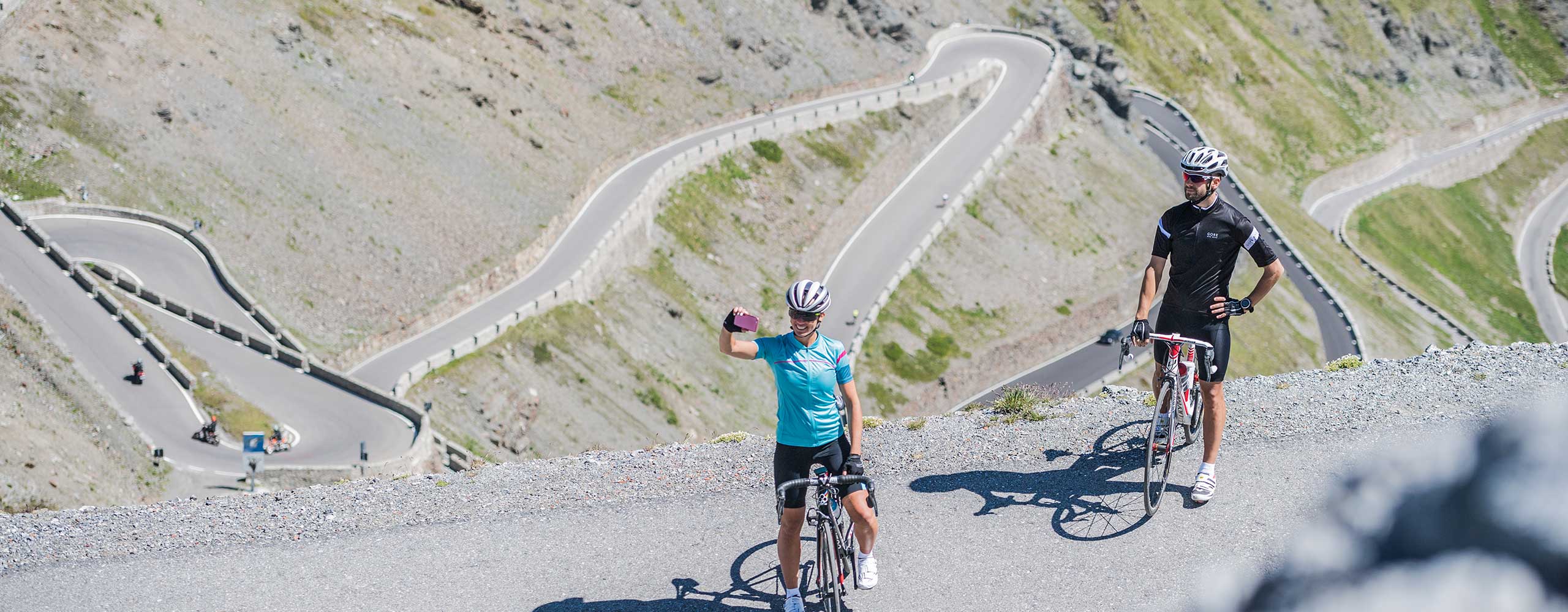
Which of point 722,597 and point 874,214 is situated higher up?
point 874,214

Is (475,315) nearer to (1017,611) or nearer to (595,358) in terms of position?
(595,358)

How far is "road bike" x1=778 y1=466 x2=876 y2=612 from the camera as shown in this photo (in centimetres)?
858

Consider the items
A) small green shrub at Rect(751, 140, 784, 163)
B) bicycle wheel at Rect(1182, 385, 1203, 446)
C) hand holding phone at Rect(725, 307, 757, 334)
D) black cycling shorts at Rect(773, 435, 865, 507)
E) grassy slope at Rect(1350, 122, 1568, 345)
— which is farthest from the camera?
grassy slope at Rect(1350, 122, 1568, 345)

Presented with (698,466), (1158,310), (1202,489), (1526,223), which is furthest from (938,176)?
(1526,223)

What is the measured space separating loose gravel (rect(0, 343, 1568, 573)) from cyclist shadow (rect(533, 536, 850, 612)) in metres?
1.81

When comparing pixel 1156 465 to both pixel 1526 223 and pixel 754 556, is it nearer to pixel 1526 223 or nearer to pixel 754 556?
pixel 754 556

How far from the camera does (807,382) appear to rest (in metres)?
8.52

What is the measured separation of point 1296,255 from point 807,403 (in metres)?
67.6

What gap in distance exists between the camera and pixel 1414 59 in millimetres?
121688

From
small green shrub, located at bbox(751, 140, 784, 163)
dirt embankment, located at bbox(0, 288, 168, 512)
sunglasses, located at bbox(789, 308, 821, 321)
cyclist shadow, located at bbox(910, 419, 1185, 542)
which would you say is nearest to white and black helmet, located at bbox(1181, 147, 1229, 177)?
cyclist shadow, located at bbox(910, 419, 1185, 542)

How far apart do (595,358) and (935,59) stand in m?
39.2

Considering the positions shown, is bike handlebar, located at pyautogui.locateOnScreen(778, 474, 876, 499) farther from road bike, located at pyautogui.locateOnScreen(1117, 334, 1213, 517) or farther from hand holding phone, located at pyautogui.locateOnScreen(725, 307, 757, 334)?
road bike, located at pyautogui.locateOnScreen(1117, 334, 1213, 517)

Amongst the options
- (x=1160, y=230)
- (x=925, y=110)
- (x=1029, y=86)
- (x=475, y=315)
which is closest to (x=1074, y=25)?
(x=1029, y=86)

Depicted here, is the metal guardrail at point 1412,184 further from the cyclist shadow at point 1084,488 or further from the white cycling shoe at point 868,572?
the white cycling shoe at point 868,572
